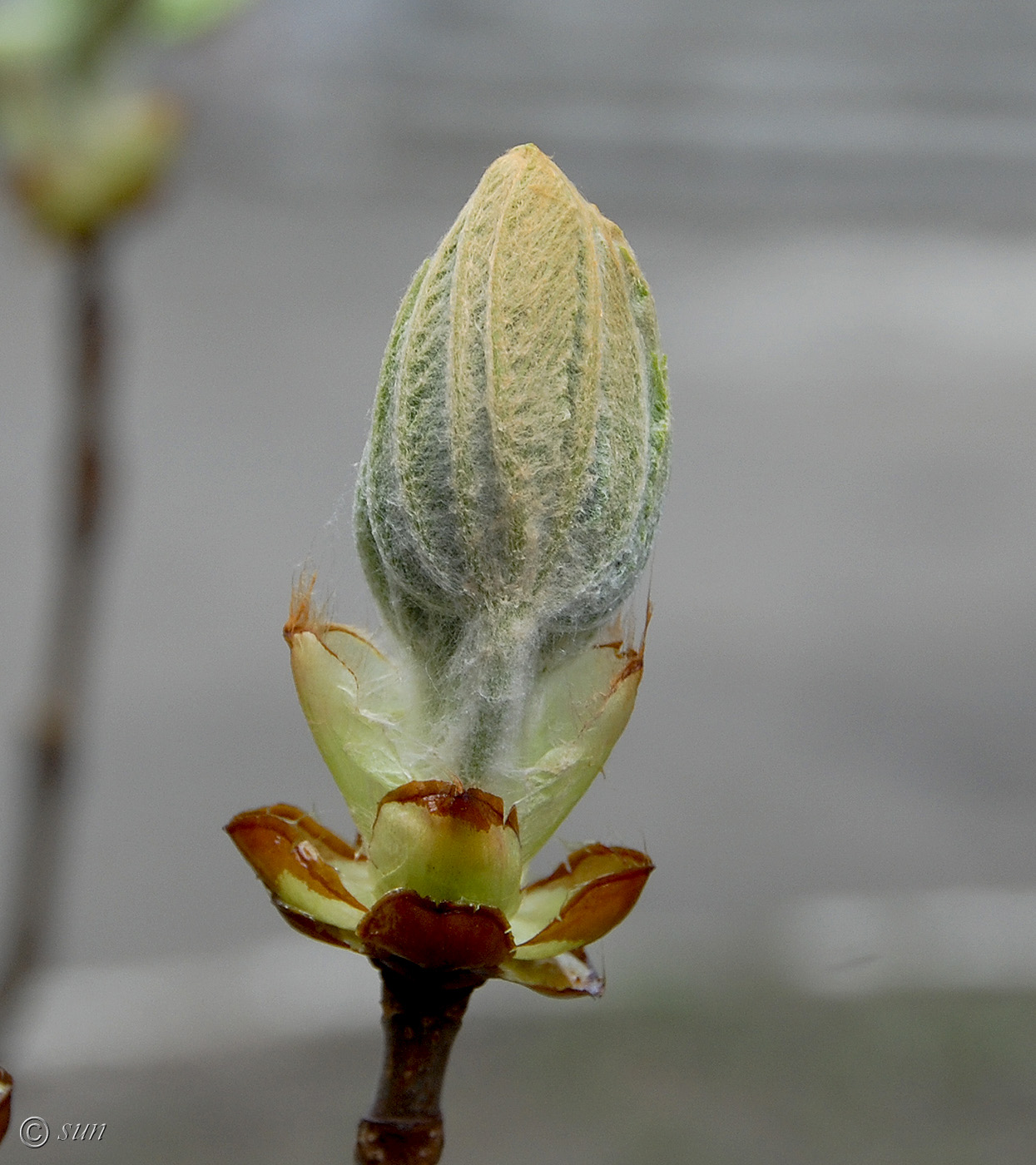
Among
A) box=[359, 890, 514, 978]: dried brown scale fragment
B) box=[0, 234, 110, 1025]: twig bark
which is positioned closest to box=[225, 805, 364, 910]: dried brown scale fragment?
box=[359, 890, 514, 978]: dried brown scale fragment

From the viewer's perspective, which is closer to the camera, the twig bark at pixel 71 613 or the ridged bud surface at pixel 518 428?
the ridged bud surface at pixel 518 428

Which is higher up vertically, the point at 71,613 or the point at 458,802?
the point at 71,613

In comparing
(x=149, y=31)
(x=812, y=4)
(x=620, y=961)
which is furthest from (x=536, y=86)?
(x=149, y=31)

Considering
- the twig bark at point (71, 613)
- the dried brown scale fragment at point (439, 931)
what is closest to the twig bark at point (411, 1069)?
the dried brown scale fragment at point (439, 931)

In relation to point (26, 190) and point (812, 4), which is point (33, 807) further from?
point (812, 4)

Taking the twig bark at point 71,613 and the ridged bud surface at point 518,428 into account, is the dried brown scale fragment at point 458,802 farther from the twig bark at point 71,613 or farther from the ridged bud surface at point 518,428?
the twig bark at point 71,613

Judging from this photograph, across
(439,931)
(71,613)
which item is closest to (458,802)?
(439,931)

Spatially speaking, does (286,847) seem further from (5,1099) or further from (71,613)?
(71,613)
